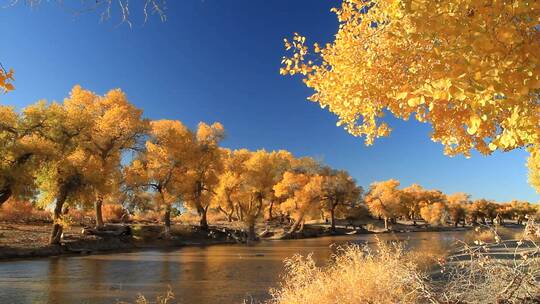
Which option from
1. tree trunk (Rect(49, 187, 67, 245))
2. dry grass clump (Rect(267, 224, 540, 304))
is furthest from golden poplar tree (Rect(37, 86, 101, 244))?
dry grass clump (Rect(267, 224, 540, 304))

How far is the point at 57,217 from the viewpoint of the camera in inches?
1422

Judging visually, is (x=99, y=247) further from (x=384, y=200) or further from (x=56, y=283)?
(x=384, y=200)

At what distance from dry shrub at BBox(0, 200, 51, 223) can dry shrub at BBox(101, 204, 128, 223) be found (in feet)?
24.6

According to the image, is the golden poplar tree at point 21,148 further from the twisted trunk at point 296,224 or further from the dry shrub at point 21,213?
the twisted trunk at point 296,224

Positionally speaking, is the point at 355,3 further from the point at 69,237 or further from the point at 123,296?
the point at 69,237

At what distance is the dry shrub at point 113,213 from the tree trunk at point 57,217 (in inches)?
800

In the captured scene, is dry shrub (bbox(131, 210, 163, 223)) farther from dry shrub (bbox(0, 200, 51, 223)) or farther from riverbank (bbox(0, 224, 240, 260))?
dry shrub (bbox(0, 200, 51, 223))

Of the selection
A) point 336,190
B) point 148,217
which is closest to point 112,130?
point 148,217

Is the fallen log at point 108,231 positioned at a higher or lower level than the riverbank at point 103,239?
higher

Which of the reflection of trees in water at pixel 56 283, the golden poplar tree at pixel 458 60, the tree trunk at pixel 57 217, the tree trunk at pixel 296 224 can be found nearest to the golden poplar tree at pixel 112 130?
the tree trunk at pixel 57 217

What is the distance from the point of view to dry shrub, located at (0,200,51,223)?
4628 centimetres

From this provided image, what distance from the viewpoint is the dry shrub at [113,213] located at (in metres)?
57.8

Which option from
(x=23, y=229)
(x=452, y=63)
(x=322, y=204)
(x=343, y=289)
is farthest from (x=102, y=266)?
(x=322, y=204)

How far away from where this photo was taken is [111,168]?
45.4 metres
